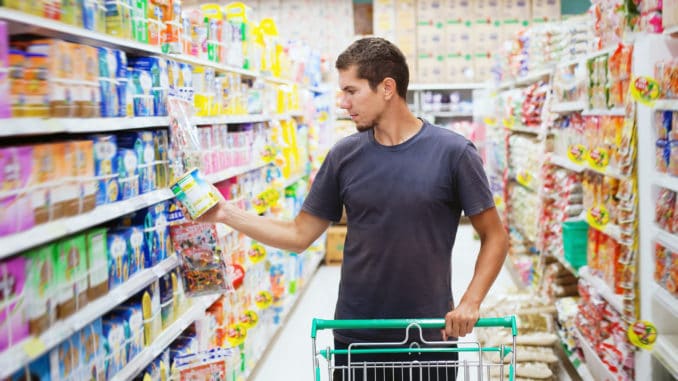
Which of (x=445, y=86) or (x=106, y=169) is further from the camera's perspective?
(x=445, y=86)

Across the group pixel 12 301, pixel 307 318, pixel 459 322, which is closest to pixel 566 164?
pixel 307 318

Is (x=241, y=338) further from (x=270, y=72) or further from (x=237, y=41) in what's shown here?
(x=270, y=72)

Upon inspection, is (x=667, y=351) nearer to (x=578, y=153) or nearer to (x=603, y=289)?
(x=603, y=289)

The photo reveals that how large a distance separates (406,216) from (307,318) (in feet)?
12.2

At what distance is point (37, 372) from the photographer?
2023 millimetres

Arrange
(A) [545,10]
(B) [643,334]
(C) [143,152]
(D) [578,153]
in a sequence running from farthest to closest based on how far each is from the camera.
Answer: (A) [545,10], (D) [578,153], (B) [643,334], (C) [143,152]

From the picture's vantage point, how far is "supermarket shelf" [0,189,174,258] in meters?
1.81

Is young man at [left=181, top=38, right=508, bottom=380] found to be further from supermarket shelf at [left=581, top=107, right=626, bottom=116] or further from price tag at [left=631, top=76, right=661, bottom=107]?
supermarket shelf at [left=581, top=107, right=626, bottom=116]

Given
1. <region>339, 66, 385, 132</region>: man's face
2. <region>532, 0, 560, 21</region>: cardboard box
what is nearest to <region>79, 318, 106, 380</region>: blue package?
<region>339, 66, 385, 132</region>: man's face

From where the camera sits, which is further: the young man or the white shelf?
the young man

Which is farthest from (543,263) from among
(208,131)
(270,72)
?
(208,131)

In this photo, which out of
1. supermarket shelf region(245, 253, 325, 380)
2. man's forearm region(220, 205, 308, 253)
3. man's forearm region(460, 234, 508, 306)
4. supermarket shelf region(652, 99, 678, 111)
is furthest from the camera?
supermarket shelf region(245, 253, 325, 380)

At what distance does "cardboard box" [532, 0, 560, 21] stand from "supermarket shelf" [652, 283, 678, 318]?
7.70 m

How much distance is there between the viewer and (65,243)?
7.04 ft
